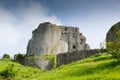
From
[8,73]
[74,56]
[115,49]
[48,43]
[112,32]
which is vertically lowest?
[8,73]

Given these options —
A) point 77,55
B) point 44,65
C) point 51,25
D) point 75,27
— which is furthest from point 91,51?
point 75,27

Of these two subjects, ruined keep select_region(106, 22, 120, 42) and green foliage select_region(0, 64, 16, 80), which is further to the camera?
ruined keep select_region(106, 22, 120, 42)

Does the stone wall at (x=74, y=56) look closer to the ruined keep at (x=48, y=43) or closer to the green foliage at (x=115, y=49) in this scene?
the ruined keep at (x=48, y=43)

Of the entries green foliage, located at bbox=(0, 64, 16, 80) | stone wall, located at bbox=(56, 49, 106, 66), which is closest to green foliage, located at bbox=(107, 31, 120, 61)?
green foliage, located at bbox=(0, 64, 16, 80)

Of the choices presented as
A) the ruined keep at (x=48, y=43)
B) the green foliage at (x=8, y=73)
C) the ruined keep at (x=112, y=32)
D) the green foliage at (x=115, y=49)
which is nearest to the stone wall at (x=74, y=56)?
the ruined keep at (x=48, y=43)

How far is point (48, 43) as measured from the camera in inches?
2766

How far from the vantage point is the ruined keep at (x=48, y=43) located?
6727cm

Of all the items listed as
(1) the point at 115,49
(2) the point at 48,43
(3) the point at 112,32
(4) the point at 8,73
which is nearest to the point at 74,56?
(2) the point at 48,43

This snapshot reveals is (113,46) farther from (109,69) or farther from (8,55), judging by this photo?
(8,55)

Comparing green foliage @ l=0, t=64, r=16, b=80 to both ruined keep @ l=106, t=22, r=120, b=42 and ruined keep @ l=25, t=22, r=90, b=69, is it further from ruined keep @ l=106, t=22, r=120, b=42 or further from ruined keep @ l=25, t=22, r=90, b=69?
ruined keep @ l=25, t=22, r=90, b=69

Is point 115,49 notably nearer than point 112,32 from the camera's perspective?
Yes

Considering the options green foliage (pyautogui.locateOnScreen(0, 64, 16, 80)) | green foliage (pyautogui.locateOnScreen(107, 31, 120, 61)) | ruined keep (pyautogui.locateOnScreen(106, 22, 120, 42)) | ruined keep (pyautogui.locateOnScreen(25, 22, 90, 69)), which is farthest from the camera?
ruined keep (pyautogui.locateOnScreen(25, 22, 90, 69))

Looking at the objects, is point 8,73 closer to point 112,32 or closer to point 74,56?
point 112,32

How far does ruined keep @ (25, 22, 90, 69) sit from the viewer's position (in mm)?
67269
